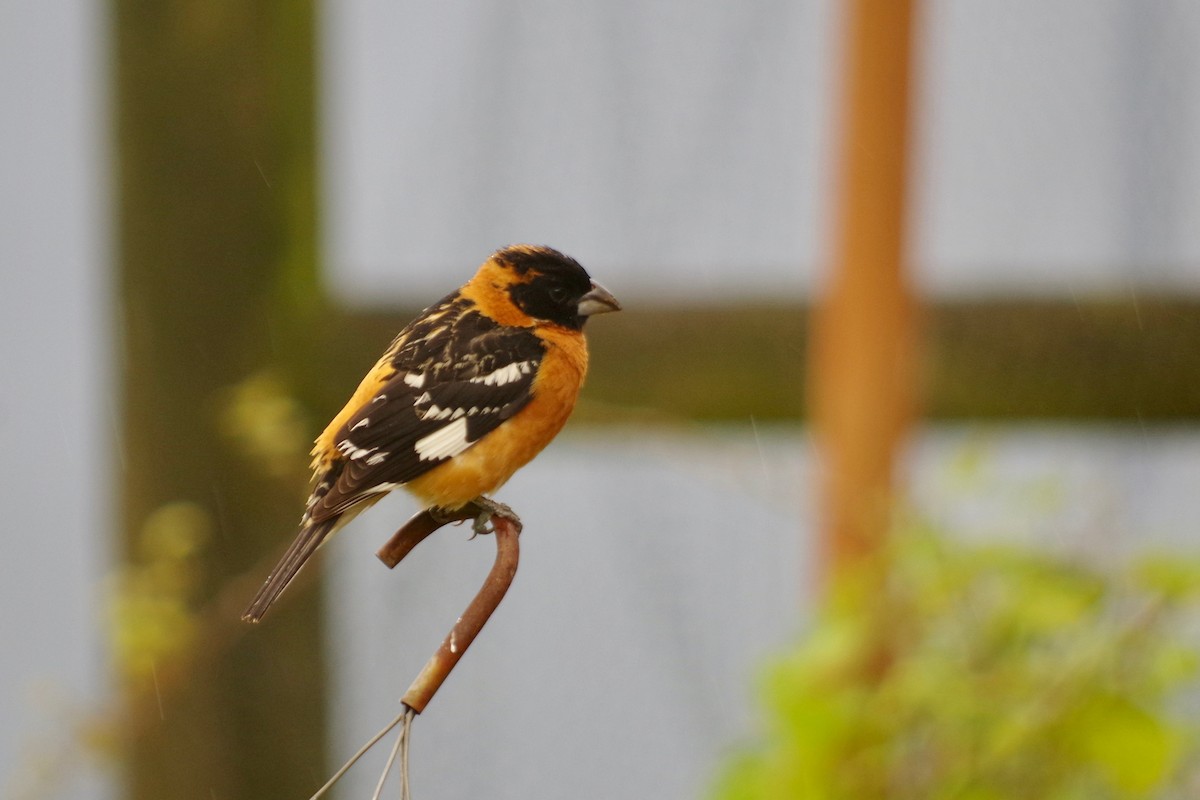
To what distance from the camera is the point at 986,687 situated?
1.59 metres

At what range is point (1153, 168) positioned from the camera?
216 centimetres

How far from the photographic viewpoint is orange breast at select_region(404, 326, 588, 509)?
114 centimetres

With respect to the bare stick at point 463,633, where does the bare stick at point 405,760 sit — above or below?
below

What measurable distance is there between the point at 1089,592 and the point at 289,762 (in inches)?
48.6

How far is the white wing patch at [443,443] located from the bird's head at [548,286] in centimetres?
14

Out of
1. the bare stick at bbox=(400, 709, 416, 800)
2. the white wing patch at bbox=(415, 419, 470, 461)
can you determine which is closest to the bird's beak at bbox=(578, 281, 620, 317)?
the white wing patch at bbox=(415, 419, 470, 461)

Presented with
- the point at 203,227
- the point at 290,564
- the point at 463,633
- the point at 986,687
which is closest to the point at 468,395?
the point at 290,564

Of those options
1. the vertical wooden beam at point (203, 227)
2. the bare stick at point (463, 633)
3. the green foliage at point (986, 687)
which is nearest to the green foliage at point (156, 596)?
the vertical wooden beam at point (203, 227)

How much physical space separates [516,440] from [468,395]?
63 mm

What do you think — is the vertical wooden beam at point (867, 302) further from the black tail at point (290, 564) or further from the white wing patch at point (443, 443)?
the black tail at point (290, 564)

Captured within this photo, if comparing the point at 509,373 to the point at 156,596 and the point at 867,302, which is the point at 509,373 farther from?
the point at 156,596

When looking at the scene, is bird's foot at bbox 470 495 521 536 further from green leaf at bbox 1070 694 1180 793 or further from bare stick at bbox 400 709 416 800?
green leaf at bbox 1070 694 1180 793

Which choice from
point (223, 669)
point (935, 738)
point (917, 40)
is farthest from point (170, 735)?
point (917, 40)

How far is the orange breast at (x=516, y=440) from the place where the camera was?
44.9 inches
